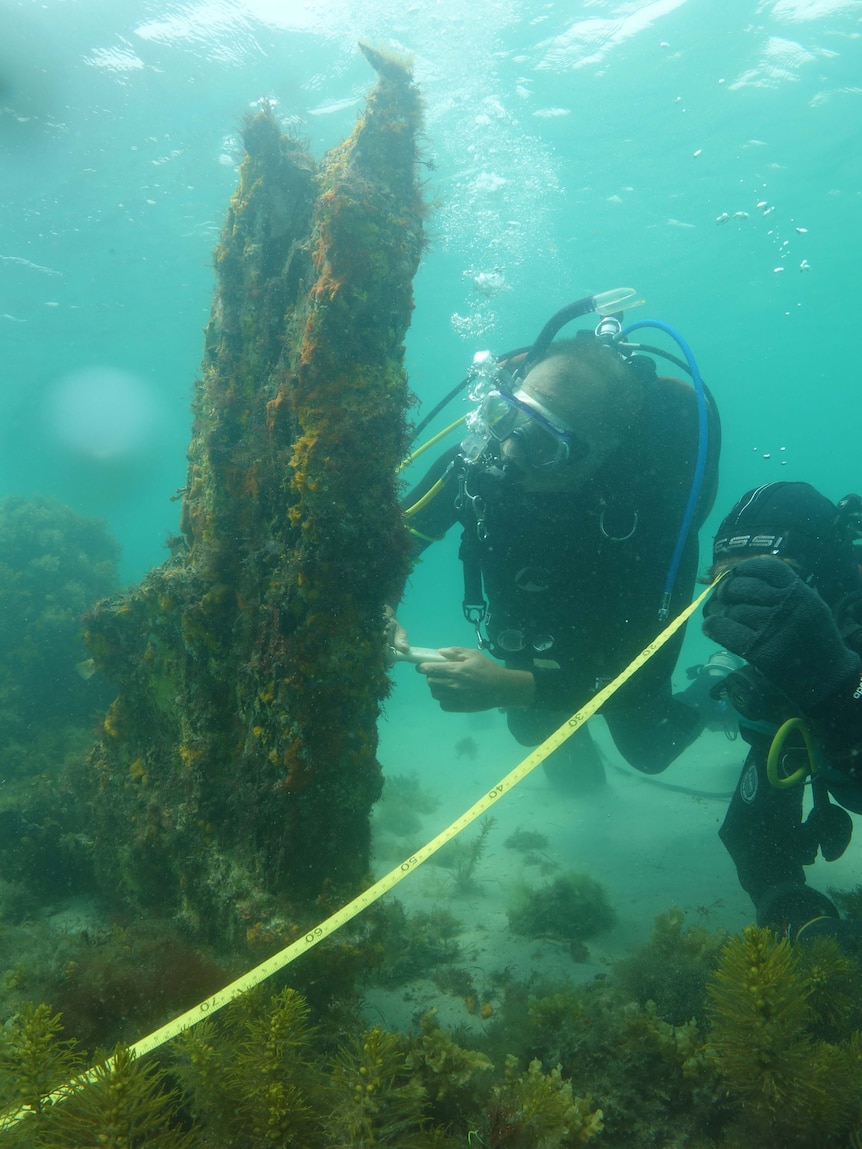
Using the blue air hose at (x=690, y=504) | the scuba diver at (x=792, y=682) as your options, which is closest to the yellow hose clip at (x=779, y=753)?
the scuba diver at (x=792, y=682)

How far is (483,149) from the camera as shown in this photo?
16969 mm

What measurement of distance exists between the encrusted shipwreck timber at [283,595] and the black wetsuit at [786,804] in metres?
2.25

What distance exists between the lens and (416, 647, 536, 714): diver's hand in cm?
392

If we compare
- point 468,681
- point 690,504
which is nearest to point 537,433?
point 690,504

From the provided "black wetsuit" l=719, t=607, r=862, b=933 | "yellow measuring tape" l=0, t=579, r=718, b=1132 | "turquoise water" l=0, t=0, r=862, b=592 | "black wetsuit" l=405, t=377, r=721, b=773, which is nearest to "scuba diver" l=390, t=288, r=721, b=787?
"black wetsuit" l=405, t=377, r=721, b=773

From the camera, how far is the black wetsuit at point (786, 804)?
2680mm

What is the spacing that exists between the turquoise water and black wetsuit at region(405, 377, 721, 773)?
2753 mm

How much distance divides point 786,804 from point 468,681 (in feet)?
7.24

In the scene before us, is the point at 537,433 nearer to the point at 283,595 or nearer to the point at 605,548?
the point at 605,548

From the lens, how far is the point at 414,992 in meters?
3.37

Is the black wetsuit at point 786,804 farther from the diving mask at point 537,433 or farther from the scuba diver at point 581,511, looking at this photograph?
the diving mask at point 537,433

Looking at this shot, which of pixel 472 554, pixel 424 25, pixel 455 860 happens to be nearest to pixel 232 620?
pixel 472 554

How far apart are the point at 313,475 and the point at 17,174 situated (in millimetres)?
19396

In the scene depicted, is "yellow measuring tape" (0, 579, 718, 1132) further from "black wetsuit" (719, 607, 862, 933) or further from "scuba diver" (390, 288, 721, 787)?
"scuba diver" (390, 288, 721, 787)
